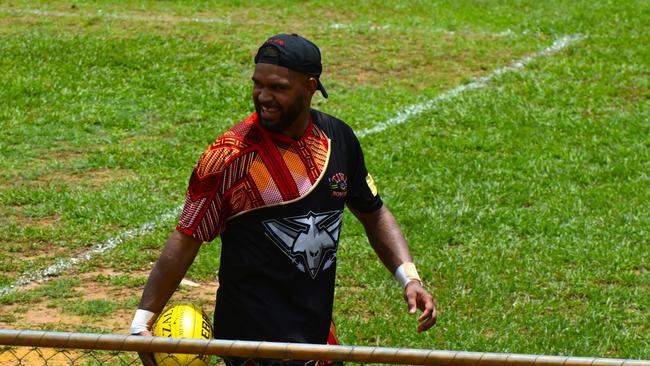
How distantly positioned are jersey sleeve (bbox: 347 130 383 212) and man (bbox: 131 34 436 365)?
250 mm

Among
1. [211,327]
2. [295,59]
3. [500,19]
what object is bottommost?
[500,19]

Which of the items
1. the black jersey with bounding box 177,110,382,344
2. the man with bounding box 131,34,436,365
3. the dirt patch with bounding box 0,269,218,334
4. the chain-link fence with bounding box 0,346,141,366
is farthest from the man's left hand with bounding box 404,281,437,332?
the dirt patch with bounding box 0,269,218,334

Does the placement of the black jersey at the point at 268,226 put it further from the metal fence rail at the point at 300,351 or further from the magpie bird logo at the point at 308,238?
the metal fence rail at the point at 300,351

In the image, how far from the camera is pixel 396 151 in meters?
11.9

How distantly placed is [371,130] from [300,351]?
322 inches

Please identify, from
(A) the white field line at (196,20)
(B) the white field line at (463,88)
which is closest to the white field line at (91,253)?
(B) the white field line at (463,88)

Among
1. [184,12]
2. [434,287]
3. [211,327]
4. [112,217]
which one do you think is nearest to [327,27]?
[184,12]

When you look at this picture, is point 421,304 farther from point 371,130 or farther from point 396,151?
point 371,130

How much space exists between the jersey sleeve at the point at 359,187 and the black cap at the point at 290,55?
1.63 ft

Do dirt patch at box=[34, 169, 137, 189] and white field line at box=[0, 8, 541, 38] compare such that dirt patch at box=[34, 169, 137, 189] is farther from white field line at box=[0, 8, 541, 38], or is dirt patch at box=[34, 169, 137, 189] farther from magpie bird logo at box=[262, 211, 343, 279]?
magpie bird logo at box=[262, 211, 343, 279]

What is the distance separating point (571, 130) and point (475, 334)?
4967 mm

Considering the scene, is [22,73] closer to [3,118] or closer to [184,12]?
[3,118]

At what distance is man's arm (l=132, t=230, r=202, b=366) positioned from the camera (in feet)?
17.2

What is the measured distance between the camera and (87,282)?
9031mm
